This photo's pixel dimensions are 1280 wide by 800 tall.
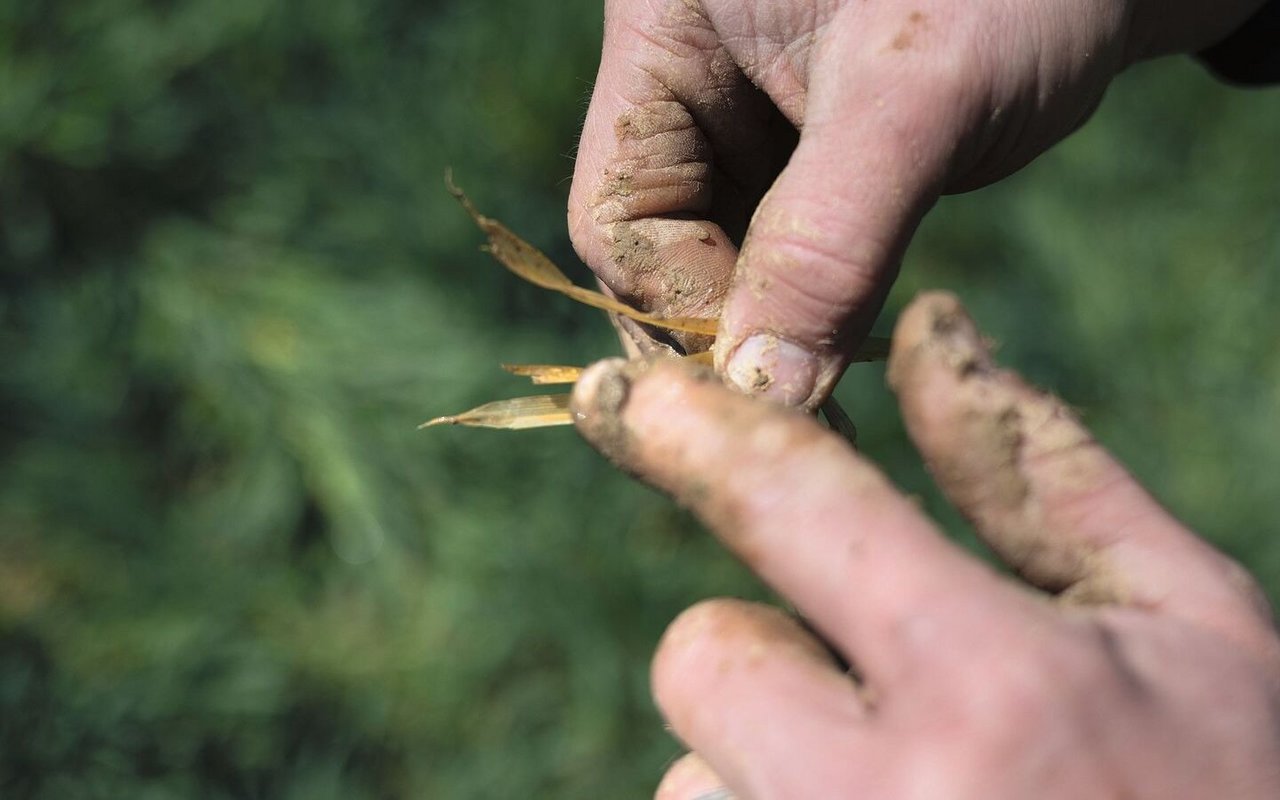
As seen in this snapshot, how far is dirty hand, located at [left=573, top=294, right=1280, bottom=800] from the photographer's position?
2.05 ft

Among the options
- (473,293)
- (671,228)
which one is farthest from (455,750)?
(671,228)

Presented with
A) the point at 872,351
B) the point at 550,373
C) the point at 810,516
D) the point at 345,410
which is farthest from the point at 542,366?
the point at 345,410

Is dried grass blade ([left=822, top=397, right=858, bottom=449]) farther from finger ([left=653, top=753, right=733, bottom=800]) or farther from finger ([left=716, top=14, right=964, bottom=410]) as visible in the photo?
finger ([left=653, top=753, right=733, bottom=800])

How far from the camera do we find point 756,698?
2.28 ft

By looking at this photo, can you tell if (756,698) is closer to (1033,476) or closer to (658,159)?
(1033,476)

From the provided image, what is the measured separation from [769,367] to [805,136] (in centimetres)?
20

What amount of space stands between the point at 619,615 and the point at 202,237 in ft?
3.57

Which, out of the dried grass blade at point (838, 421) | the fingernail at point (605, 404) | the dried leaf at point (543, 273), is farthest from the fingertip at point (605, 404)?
the dried grass blade at point (838, 421)

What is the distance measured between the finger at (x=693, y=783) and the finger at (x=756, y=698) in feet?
0.24

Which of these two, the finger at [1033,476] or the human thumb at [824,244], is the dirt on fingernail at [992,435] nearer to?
the finger at [1033,476]

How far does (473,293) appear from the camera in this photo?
2.15 m

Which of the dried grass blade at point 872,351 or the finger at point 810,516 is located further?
the dried grass blade at point 872,351

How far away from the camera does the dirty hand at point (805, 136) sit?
94cm

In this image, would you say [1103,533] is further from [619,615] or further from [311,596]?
[311,596]
